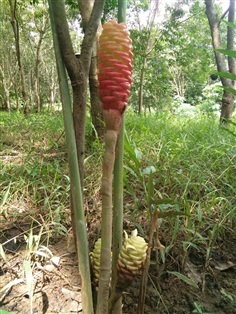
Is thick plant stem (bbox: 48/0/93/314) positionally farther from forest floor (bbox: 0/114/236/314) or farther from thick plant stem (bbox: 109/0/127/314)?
forest floor (bbox: 0/114/236/314)

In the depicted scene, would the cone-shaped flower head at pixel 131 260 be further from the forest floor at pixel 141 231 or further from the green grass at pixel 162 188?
the green grass at pixel 162 188

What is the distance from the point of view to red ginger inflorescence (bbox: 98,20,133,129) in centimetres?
45

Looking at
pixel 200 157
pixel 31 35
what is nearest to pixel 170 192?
pixel 200 157

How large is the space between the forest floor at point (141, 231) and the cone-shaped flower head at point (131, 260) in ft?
0.35

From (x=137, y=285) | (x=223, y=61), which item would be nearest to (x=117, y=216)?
(x=137, y=285)

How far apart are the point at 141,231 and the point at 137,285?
191 mm

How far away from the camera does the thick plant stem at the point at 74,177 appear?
0.52 meters

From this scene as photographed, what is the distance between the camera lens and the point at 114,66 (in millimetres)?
449

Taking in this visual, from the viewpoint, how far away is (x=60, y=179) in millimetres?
1623

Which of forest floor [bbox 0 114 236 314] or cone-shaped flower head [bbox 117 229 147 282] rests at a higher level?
cone-shaped flower head [bbox 117 229 147 282]

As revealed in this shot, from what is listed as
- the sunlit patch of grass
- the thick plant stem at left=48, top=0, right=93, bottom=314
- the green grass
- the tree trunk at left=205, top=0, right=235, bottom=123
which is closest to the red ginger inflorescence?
Result: the thick plant stem at left=48, top=0, right=93, bottom=314

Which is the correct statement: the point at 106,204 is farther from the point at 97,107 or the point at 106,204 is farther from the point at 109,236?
the point at 97,107

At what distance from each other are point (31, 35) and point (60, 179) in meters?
10.3

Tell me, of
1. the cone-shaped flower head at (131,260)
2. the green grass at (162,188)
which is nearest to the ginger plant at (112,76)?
the cone-shaped flower head at (131,260)
